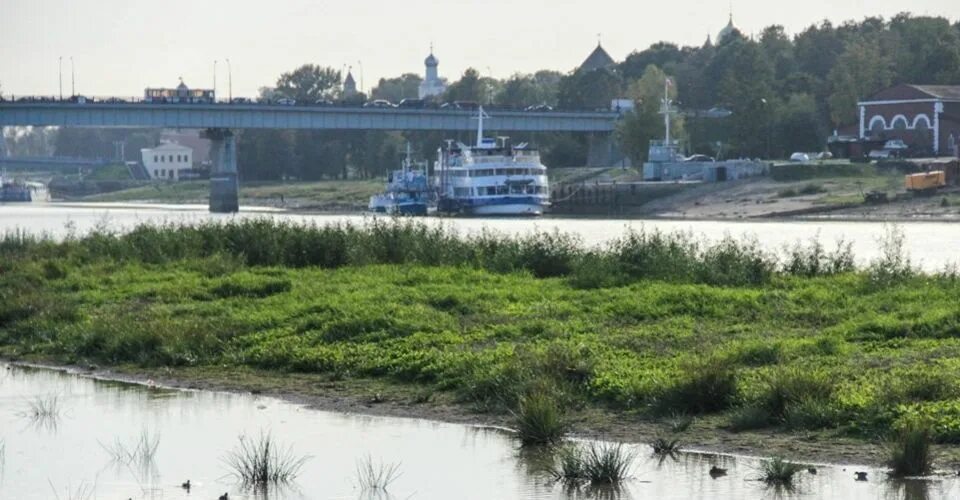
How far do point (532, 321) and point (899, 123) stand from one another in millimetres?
103653

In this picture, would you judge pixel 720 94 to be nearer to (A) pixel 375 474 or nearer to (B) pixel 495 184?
(B) pixel 495 184

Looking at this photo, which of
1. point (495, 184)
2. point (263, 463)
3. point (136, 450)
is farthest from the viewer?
point (495, 184)

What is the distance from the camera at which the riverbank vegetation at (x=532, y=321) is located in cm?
2139

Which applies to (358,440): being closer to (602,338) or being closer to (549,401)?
(549,401)

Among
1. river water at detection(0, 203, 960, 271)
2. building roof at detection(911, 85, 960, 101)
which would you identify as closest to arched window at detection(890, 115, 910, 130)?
building roof at detection(911, 85, 960, 101)

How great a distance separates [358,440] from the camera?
2130 centimetres

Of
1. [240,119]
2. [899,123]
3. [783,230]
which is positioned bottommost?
[783,230]

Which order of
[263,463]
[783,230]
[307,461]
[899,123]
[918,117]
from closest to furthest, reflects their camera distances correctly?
1. [263,463]
2. [307,461]
3. [783,230]
4. [918,117]
5. [899,123]

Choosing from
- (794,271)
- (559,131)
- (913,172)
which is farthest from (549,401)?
(559,131)

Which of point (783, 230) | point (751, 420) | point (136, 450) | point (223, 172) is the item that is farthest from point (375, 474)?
point (223, 172)

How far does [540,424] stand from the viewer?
2033 centimetres

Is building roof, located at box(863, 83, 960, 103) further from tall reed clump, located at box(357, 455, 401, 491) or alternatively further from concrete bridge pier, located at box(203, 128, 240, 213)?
tall reed clump, located at box(357, 455, 401, 491)

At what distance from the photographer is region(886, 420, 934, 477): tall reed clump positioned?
58.6 feet

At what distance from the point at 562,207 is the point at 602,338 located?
102 m
